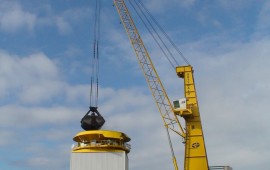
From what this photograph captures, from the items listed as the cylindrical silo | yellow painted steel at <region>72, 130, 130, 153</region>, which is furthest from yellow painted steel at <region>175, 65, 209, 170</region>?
yellow painted steel at <region>72, 130, 130, 153</region>

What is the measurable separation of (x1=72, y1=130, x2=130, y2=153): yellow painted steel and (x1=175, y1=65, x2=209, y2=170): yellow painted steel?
17231 mm

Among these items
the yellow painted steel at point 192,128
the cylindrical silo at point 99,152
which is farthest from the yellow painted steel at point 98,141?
the yellow painted steel at point 192,128

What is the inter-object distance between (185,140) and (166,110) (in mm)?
7987

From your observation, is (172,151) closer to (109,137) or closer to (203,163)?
(203,163)

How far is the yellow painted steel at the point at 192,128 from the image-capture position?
276ft

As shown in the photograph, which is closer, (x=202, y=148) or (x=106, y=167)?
(x=106, y=167)

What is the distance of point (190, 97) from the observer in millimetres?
88688

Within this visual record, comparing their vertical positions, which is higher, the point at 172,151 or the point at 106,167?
the point at 172,151

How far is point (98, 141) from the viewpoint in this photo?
72.5 m

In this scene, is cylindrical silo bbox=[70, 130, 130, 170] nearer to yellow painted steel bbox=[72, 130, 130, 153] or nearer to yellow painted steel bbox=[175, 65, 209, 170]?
yellow painted steel bbox=[72, 130, 130, 153]

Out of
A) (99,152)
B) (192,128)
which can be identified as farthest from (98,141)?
(192,128)

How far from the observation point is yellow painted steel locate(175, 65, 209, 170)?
8419 cm

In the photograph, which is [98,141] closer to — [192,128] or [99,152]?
[99,152]

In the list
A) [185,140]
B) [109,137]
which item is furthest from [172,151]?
[109,137]
